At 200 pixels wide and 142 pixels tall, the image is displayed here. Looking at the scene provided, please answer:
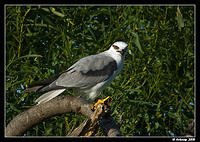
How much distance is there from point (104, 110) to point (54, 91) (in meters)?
0.42

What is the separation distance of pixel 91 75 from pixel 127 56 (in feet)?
1.38

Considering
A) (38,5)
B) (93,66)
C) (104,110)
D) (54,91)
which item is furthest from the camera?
(38,5)

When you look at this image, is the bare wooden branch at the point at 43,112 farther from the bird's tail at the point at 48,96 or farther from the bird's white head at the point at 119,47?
the bird's white head at the point at 119,47

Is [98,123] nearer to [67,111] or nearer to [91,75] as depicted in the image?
[67,111]

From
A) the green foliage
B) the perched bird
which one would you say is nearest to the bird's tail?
the perched bird

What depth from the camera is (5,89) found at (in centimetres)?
218

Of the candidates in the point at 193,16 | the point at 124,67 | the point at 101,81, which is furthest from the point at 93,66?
the point at 193,16

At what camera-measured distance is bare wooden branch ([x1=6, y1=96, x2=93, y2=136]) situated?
6.35 feet

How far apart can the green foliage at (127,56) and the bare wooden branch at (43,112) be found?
32cm

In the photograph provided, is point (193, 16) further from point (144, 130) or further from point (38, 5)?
point (38, 5)

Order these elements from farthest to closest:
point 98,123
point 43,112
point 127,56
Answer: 1. point 127,56
2. point 43,112
3. point 98,123

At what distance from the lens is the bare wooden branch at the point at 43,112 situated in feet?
6.35

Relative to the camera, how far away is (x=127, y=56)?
248 cm

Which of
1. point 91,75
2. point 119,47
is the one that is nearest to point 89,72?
point 91,75
